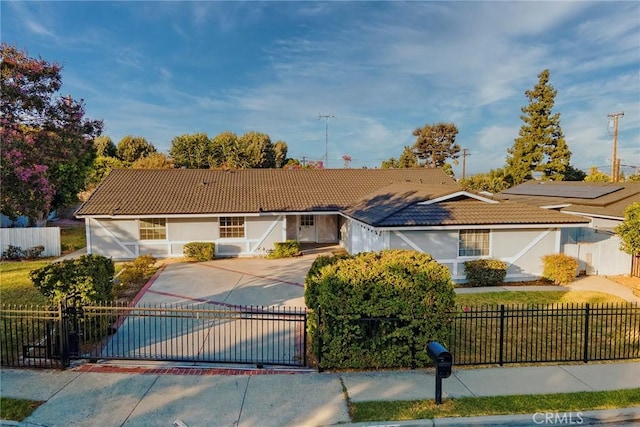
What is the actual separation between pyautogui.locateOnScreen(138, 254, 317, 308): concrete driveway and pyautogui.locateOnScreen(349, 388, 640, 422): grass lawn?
6035 mm

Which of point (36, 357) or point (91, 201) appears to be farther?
point (91, 201)

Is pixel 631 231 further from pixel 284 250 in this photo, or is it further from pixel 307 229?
pixel 307 229

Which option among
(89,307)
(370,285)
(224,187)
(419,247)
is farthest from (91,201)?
(370,285)

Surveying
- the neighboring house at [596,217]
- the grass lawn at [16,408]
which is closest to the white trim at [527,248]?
the neighboring house at [596,217]

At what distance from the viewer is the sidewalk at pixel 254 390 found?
5.69 meters

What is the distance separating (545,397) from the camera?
636 cm

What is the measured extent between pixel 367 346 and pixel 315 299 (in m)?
1.40

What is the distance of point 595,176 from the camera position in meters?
41.4

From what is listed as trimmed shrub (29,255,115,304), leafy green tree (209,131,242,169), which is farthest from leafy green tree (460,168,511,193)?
trimmed shrub (29,255,115,304)

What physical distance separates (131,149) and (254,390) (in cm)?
5319

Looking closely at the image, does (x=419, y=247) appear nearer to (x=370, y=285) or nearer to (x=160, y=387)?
(x=370, y=285)

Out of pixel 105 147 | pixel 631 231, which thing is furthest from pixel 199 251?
pixel 105 147

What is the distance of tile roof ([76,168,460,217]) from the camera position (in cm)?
1978
